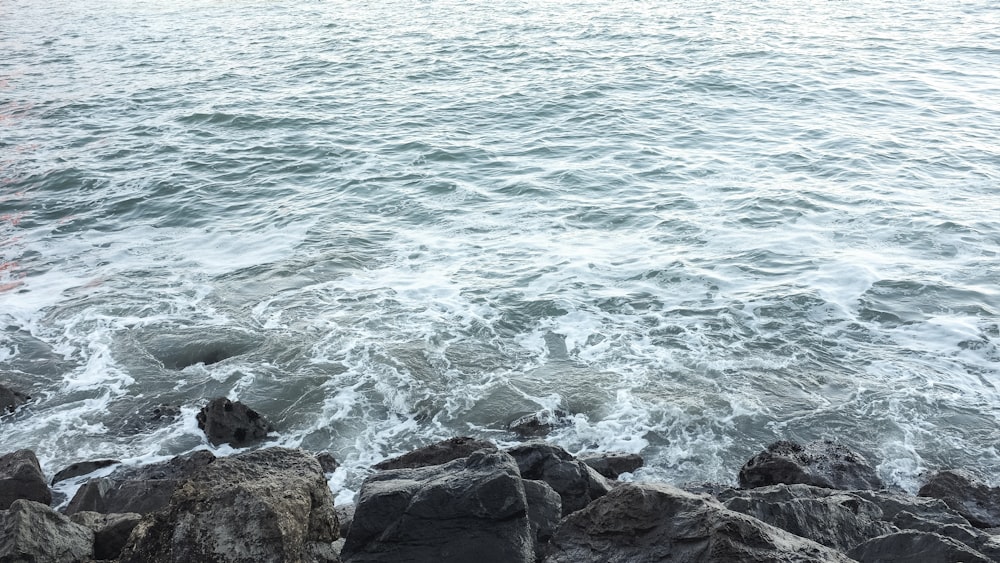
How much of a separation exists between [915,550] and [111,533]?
576 centimetres

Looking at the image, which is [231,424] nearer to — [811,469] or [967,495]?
[811,469]

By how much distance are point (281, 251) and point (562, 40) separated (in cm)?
1986

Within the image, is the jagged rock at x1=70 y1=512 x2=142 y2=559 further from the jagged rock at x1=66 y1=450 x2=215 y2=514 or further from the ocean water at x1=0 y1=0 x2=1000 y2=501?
the ocean water at x1=0 y1=0 x2=1000 y2=501

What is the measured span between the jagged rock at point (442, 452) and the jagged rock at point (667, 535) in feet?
5.80

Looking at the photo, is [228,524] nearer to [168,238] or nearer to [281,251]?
[281,251]

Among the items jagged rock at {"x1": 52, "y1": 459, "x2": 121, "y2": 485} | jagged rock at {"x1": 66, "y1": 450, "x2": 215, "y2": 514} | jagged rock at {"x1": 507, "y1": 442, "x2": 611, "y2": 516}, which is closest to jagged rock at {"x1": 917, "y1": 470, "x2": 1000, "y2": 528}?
jagged rock at {"x1": 507, "y1": 442, "x2": 611, "y2": 516}

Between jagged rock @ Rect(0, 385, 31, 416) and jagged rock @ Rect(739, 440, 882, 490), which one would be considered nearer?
jagged rock @ Rect(739, 440, 882, 490)

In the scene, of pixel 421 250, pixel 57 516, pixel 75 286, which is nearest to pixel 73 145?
pixel 75 286

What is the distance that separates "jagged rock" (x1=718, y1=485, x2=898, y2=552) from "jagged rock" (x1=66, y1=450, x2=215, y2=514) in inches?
177

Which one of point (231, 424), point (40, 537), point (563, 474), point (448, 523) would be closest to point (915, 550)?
point (563, 474)

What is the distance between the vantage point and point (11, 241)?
1513cm

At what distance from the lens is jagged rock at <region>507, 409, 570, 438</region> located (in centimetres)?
911

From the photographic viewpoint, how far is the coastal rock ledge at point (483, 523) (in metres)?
5.09

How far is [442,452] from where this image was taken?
7.65 m
